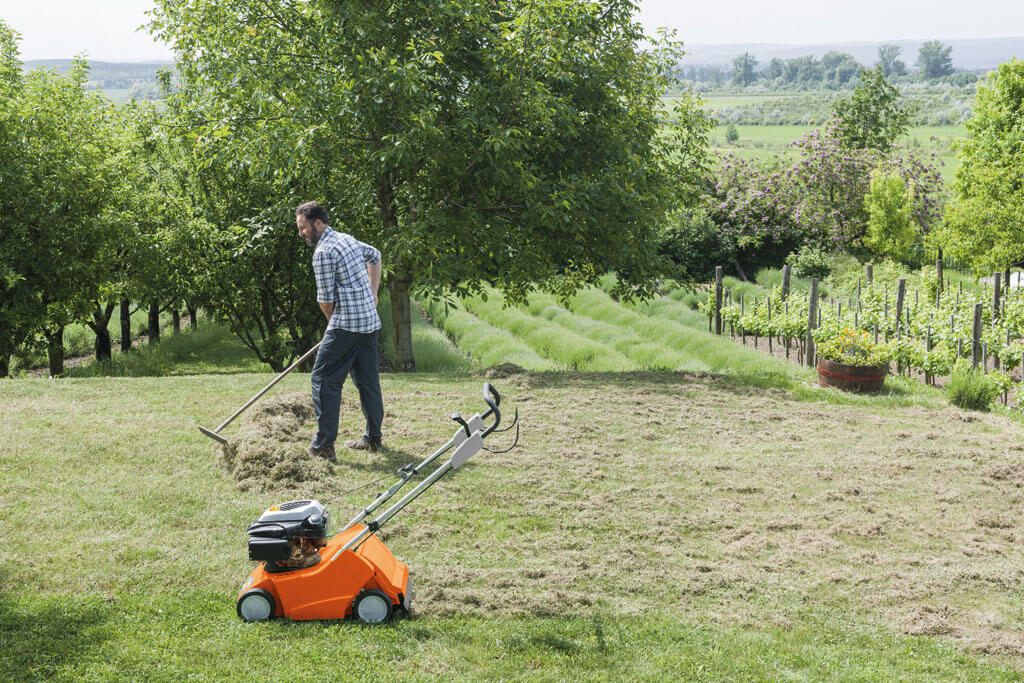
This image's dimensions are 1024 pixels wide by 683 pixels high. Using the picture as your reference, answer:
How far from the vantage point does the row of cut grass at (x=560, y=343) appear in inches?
581

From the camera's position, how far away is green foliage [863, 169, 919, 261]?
25.9 m

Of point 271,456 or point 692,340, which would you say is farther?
point 692,340

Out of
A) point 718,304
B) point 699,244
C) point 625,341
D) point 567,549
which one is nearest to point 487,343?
point 625,341

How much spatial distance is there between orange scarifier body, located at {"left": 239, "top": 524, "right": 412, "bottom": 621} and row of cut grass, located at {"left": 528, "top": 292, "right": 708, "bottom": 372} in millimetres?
Result: 8380

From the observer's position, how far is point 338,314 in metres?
6.52

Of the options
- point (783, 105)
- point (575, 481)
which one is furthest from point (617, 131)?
point (783, 105)

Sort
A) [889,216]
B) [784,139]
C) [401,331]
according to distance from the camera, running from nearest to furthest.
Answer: [401,331]
[889,216]
[784,139]

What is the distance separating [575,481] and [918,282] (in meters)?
17.7

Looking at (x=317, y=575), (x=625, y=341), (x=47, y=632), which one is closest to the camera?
(x=47, y=632)

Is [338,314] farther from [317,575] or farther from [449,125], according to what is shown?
[449,125]

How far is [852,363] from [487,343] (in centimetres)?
781

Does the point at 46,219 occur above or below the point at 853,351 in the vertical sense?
above

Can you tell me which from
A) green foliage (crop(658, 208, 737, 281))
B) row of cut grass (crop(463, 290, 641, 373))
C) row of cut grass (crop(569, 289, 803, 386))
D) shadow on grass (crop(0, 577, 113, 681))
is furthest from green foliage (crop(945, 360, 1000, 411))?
green foliage (crop(658, 208, 737, 281))

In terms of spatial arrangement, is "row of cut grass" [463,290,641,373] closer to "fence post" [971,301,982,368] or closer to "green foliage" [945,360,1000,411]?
"green foliage" [945,360,1000,411]
